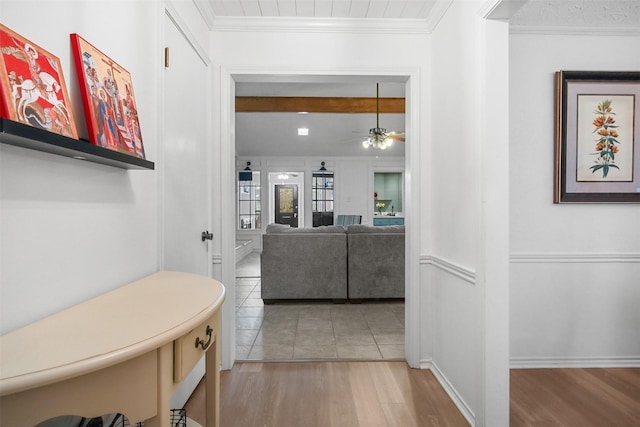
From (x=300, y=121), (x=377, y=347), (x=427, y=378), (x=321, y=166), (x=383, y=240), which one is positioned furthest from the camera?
(x=321, y=166)

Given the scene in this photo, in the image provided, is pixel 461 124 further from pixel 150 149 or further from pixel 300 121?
pixel 300 121

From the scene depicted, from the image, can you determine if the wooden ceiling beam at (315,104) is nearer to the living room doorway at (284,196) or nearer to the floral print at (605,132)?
the living room doorway at (284,196)

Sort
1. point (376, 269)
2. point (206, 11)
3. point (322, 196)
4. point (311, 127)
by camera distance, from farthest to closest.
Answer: point (322, 196) → point (311, 127) → point (376, 269) → point (206, 11)

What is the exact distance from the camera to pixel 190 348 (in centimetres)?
93

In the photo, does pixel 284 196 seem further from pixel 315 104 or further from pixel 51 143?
pixel 51 143

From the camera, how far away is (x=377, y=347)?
2.95 meters

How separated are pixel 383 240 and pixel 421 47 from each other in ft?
7.41

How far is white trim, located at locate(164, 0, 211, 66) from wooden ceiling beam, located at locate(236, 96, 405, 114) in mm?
4291

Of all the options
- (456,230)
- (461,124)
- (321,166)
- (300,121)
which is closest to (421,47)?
(461,124)

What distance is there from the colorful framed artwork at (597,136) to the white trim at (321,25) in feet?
3.74

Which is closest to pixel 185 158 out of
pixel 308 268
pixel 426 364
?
pixel 426 364

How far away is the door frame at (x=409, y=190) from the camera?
8.50ft

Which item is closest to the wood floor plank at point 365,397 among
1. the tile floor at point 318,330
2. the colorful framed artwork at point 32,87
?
the tile floor at point 318,330

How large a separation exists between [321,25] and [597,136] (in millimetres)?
2155
